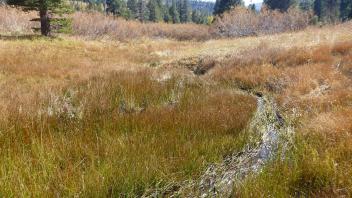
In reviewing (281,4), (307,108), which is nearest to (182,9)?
(281,4)

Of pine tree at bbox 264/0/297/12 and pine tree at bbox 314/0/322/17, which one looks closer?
pine tree at bbox 264/0/297/12

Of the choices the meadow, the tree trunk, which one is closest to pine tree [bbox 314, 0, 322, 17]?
the tree trunk

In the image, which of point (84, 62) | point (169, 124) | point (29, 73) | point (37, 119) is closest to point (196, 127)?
point (169, 124)

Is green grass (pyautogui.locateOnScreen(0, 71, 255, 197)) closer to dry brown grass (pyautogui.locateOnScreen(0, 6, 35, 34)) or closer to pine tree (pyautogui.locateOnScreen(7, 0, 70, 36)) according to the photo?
pine tree (pyautogui.locateOnScreen(7, 0, 70, 36))

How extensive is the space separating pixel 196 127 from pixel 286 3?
55998 mm

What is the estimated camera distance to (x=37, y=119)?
4855 millimetres

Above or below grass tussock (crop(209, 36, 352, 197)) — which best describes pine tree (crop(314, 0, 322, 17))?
above

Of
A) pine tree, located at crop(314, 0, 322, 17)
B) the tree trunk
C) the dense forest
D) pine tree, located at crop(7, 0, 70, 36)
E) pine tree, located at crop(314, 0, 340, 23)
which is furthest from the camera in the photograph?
pine tree, located at crop(314, 0, 322, 17)

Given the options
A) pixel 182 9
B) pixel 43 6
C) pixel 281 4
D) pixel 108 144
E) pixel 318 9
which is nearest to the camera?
pixel 108 144

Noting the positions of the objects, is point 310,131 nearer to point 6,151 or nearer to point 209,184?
point 209,184

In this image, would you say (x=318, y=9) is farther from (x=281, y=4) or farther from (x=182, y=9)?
(x=182, y=9)

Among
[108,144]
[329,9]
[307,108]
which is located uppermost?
[329,9]

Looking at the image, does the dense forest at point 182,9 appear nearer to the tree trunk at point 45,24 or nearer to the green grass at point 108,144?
the tree trunk at point 45,24

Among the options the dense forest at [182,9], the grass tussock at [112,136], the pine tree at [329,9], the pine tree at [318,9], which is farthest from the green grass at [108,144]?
the pine tree at [318,9]
